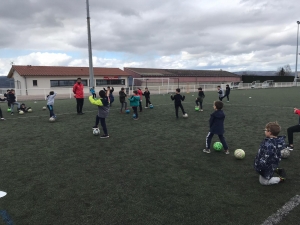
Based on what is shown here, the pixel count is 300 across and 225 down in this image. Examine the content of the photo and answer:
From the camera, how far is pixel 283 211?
3.60 m

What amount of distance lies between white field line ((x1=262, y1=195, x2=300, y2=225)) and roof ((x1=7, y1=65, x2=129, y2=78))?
36349 millimetres

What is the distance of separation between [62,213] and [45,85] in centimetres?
3534

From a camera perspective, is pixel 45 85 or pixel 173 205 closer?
pixel 173 205

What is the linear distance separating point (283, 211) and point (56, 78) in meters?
37.5

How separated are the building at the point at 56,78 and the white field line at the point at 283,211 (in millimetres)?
29703

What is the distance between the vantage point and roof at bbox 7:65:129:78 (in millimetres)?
35156

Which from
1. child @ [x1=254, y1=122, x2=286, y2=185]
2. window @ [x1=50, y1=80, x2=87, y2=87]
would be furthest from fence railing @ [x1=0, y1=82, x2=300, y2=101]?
child @ [x1=254, y1=122, x2=286, y2=185]

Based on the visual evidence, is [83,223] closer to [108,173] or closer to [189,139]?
[108,173]

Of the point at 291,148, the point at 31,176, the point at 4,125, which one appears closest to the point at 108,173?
the point at 31,176

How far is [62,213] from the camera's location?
360cm

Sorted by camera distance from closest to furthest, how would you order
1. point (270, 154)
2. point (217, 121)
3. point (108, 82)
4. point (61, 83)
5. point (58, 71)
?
point (270, 154)
point (217, 121)
point (61, 83)
point (58, 71)
point (108, 82)

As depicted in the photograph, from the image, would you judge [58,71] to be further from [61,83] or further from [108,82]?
[108,82]

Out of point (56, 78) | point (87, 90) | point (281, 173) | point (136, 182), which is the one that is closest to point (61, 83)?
point (56, 78)

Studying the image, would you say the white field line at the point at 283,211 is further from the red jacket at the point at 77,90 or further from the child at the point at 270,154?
the red jacket at the point at 77,90
